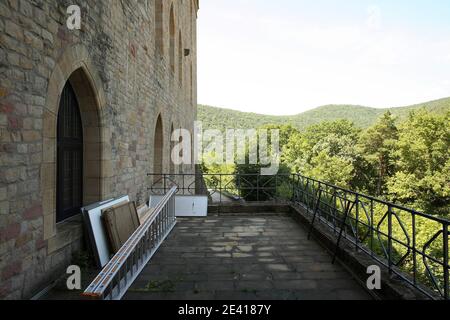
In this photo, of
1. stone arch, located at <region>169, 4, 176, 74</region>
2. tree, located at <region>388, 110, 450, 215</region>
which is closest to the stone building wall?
stone arch, located at <region>169, 4, 176, 74</region>

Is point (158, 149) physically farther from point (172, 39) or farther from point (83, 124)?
point (172, 39)

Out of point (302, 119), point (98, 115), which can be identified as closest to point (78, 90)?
point (98, 115)

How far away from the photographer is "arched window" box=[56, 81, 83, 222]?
4.74 metres

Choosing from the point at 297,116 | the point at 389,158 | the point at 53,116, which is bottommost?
the point at 389,158

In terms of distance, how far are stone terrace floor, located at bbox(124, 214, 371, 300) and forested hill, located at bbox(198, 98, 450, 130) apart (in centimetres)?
6910

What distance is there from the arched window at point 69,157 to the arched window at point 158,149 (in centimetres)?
429

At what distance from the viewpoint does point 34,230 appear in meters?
3.54

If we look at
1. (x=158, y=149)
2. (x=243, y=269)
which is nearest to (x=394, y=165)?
(x=158, y=149)

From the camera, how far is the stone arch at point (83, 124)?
380 centimetres

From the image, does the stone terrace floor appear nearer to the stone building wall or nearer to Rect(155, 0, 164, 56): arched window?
the stone building wall

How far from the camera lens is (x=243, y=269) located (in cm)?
453

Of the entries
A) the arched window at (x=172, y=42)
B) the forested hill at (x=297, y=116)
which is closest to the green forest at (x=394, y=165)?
the arched window at (x=172, y=42)

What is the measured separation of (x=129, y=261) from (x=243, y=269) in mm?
1591

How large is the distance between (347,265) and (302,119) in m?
106
